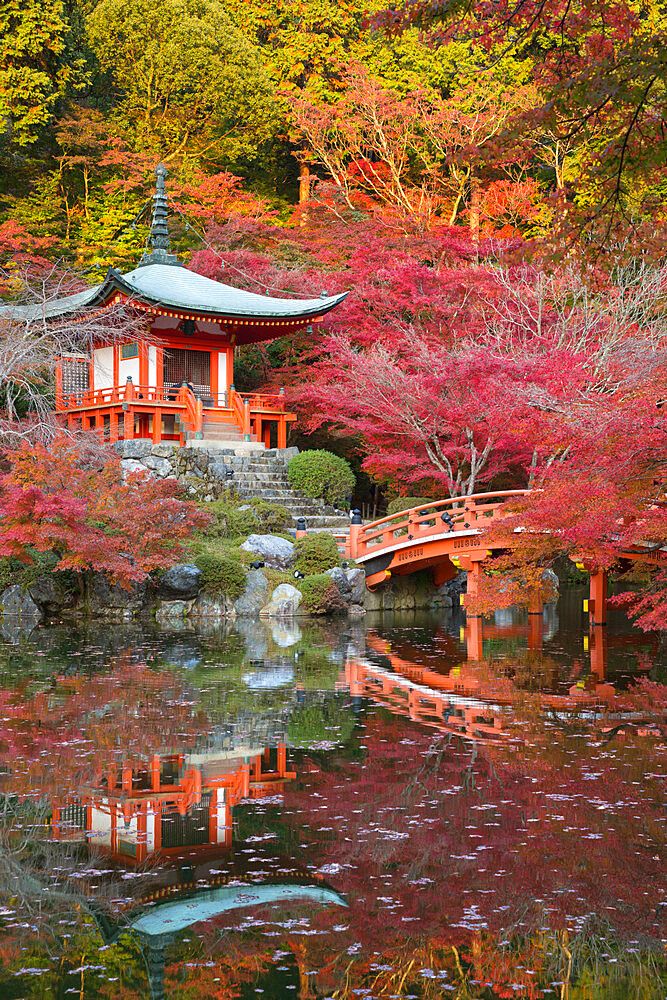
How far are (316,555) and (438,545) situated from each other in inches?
87.3

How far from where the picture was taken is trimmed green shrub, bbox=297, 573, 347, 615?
1747 centimetres

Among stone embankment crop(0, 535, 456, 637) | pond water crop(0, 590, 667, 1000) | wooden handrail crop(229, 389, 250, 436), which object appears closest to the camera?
pond water crop(0, 590, 667, 1000)

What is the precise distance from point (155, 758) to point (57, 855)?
2061mm

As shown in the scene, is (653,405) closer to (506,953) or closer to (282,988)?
(506,953)

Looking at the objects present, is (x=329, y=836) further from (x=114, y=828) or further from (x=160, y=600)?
(x=160, y=600)

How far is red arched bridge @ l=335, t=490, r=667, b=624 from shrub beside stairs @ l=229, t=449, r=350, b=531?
1223 millimetres

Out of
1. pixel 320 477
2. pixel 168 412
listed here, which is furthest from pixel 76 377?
pixel 320 477

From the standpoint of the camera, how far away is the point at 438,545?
17.6m

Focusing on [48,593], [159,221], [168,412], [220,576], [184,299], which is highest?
[159,221]

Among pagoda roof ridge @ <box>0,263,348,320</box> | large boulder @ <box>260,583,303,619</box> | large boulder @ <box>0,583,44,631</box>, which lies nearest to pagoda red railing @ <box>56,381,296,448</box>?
pagoda roof ridge @ <box>0,263,348,320</box>

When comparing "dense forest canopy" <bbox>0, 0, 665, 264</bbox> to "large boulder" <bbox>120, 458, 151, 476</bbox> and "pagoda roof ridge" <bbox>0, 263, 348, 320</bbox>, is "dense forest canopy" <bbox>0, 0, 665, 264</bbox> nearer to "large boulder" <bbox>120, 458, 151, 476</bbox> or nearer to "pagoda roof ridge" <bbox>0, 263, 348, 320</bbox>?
"pagoda roof ridge" <bbox>0, 263, 348, 320</bbox>

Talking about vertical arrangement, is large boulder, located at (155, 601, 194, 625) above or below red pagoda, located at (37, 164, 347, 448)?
below

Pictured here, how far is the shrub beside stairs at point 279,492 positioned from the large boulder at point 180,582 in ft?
12.8

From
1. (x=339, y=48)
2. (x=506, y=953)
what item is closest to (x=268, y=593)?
(x=506, y=953)
